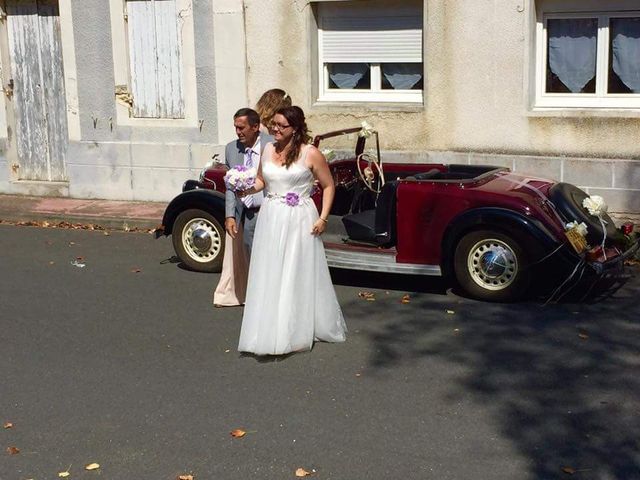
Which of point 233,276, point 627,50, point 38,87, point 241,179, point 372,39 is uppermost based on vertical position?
point 372,39

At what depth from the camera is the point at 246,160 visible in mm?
8391

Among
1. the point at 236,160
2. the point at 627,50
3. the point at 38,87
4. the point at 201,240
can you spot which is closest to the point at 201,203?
the point at 201,240

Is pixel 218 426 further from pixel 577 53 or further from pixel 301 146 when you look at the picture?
pixel 577 53

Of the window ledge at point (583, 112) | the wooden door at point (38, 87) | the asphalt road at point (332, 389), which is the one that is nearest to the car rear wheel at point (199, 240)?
the asphalt road at point (332, 389)

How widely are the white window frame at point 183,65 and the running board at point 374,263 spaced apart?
5063 mm

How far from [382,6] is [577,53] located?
245cm

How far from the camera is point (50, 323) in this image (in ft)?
27.1

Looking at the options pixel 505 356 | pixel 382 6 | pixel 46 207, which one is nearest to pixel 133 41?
pixel 46 207

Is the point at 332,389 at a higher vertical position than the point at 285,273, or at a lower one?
lower

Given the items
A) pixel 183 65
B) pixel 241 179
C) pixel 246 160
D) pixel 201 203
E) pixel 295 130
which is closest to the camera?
pixel 295 130

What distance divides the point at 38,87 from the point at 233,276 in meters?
7.37

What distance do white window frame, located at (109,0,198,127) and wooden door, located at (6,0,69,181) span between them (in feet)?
3.67

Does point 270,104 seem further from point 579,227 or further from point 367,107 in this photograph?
point 367,107

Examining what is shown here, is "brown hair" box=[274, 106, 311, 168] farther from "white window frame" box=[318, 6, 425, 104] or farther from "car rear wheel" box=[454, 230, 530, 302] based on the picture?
"white window frame" box=[318, 6, 425, 104]
